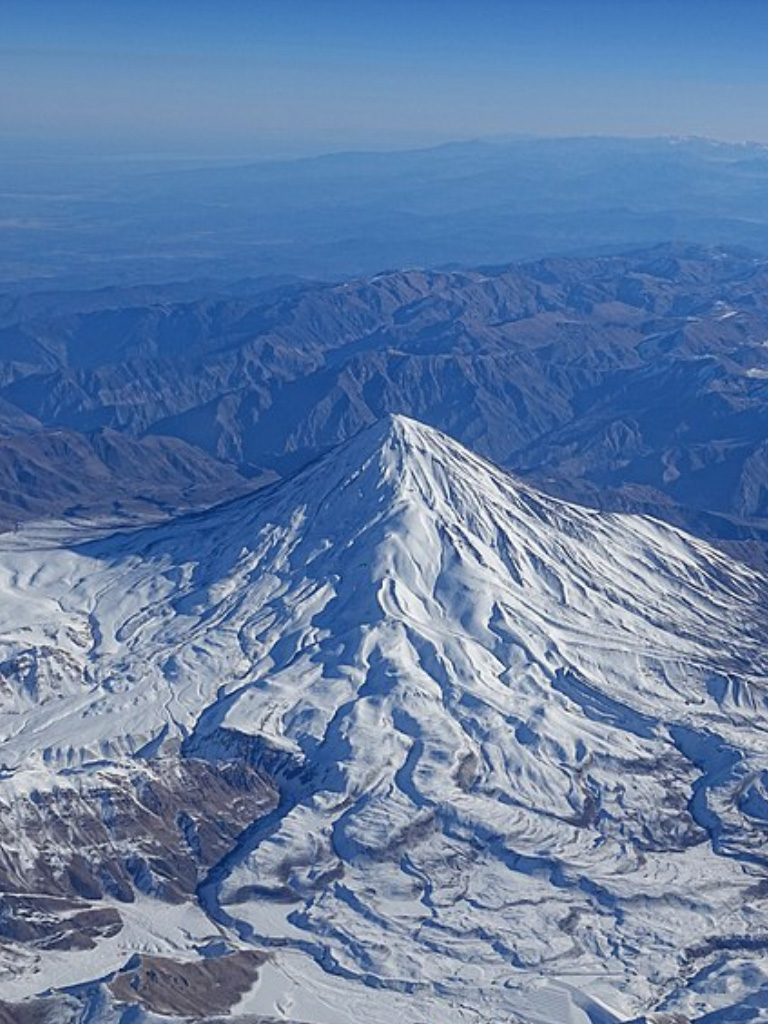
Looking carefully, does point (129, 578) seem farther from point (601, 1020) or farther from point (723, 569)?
point (601, 1020)

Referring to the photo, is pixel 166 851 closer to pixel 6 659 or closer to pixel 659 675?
pixel 6 659

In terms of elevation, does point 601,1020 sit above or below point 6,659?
below

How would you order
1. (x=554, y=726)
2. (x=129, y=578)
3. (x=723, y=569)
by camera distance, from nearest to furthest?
(x=554, y=726) < (x=129, y=578) < (x=723, y=569)

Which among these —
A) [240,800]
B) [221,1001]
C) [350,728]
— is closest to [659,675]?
[350,728]

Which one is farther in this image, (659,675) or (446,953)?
(659,675)

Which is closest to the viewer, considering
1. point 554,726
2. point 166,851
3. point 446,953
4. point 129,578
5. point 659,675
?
point 446,953

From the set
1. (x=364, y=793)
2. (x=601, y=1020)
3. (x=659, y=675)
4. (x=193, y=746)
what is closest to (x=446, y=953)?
(x=601, y=1020)
